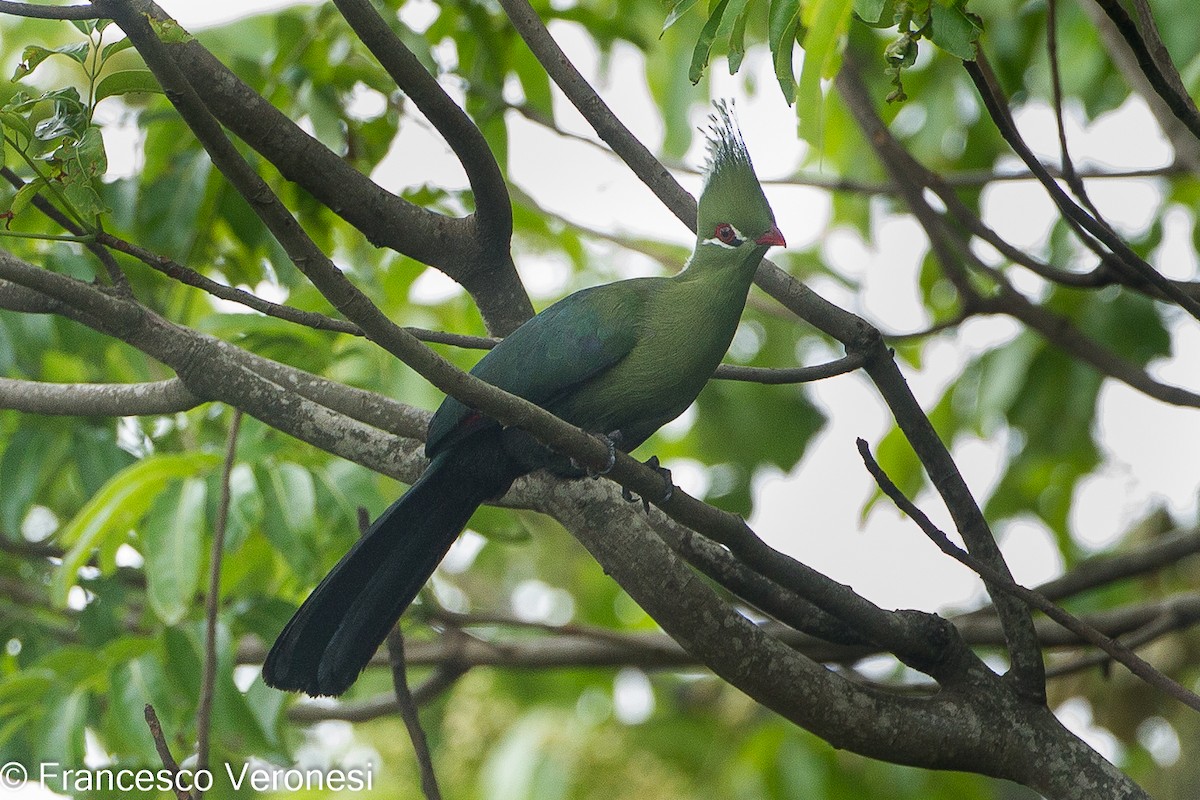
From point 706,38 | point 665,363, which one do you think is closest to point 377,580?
point 665,363

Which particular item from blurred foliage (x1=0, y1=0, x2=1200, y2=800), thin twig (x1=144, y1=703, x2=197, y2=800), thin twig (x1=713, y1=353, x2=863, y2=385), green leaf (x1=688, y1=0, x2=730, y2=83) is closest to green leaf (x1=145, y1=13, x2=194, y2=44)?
blurred foliage (x1=0, y1=0, x2=1200, y2=800)

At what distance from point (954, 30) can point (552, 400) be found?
1.11 metres

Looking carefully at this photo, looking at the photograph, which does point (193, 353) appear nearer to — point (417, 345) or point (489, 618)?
point (417, 345)

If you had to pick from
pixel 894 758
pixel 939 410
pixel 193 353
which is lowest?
pixel 894 758

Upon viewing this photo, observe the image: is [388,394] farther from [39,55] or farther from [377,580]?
[39,55]

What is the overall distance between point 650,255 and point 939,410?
61.0 inches

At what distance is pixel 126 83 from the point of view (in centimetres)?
190

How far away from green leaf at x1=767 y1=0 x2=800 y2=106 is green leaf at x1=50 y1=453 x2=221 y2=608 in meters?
1.74

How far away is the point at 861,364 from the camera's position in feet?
8.01

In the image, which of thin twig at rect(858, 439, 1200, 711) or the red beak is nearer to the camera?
thin twig at rect(858, 439, 1200, 711)

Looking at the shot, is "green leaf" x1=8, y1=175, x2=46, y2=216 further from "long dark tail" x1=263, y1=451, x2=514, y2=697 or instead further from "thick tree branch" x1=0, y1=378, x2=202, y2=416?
"long dark tail" x1=263, y1=451, x2=514, y2=697

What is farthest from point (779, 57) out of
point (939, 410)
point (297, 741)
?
point (297, 741)

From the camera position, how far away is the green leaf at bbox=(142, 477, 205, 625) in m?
2.89

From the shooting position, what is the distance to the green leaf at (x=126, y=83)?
1.88 metres
